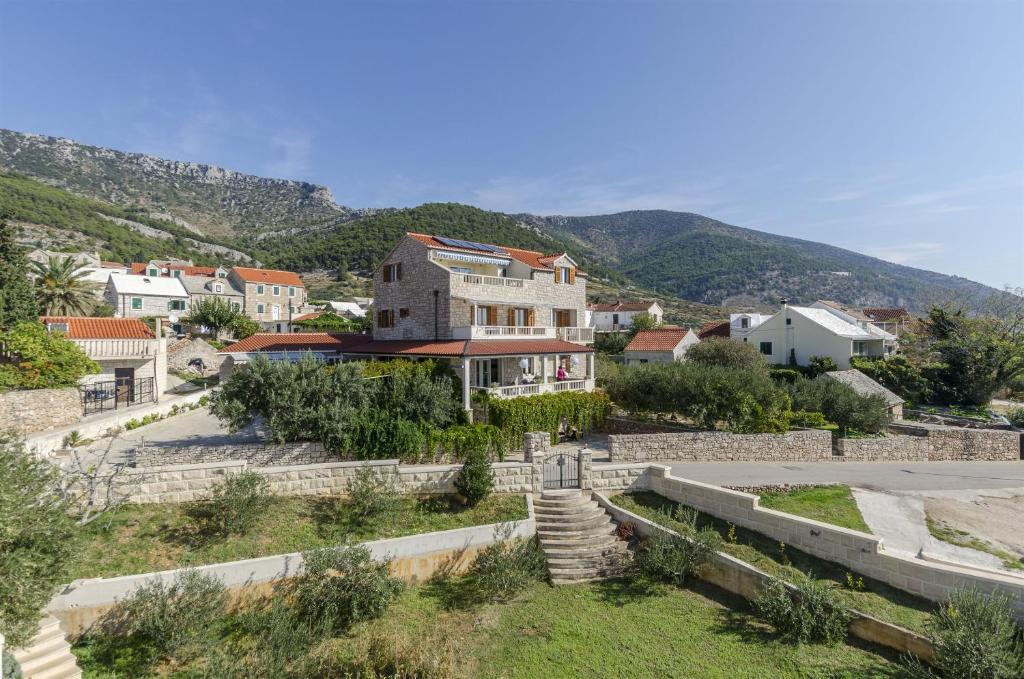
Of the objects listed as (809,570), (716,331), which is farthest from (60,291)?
(716,331)

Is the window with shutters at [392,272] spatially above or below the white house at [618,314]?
below

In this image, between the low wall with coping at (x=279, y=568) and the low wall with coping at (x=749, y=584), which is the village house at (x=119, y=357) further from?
the low wall with coping at (x=749, y=584)

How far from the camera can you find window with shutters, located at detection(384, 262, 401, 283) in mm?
31531

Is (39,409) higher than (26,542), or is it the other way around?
(39,409)

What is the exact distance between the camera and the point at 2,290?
24594 mm

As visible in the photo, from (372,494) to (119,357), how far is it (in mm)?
21704

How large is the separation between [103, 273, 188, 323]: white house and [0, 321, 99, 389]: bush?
118 feet

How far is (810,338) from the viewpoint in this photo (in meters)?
46.7

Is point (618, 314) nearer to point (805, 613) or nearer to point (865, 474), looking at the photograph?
point (865, 474)

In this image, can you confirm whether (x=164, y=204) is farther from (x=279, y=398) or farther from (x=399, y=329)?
(x=279, y=398)

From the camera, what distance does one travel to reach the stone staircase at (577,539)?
45.0 ft

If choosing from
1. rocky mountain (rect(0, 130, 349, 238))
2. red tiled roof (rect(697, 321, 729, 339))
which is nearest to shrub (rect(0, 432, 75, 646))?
red tiled roof (rect(697, 321, 729, 339))

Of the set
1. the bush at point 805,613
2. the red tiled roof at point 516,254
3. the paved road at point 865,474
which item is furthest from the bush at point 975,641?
the red tiled roof at point 516,254

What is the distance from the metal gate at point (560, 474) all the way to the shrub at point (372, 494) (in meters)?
5.48
